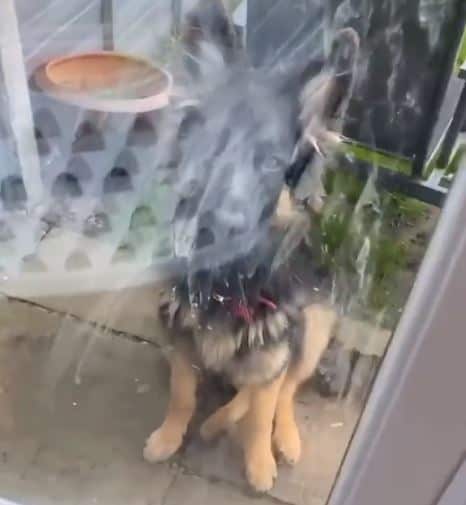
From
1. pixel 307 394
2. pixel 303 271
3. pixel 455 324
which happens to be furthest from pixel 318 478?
pixel 455 324

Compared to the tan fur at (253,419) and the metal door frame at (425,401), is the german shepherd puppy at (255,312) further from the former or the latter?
the metal door frame at (425,401)

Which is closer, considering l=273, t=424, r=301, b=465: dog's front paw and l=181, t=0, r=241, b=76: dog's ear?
l=181, t=0, r=241, b=76: dog's ear

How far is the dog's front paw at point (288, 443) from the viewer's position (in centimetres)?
84

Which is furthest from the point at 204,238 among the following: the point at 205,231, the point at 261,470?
the point at 261,470

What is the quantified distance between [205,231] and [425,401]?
0.94 ft

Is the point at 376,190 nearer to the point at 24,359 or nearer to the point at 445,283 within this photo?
the point at 445,283

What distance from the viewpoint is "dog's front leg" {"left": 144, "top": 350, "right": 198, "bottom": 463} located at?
2.83 feet

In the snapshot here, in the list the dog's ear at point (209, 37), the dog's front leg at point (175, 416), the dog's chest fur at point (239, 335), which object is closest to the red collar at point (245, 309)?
the dog's chest fur at point (239, 335)

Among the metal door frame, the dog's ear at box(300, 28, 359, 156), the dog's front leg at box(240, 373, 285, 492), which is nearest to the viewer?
the metal door frame

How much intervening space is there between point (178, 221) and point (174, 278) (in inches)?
2.3

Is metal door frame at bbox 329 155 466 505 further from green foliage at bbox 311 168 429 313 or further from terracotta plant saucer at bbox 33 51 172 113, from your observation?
terracotta plant saucer at bbox 33 51 172 113

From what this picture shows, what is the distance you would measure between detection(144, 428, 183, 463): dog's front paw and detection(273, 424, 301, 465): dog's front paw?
10cm

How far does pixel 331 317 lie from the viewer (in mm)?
767

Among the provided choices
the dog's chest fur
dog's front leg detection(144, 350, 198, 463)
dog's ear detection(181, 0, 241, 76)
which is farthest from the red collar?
dog's ear detection(181, 0, 241, 76)
